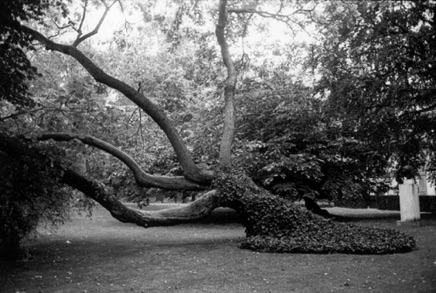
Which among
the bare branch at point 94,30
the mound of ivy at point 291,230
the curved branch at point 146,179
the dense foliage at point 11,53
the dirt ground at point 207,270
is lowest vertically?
the dirt ground at point 207,270

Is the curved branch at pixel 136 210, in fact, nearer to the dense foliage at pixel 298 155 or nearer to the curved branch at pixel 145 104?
the curved branch at pixel 145 104

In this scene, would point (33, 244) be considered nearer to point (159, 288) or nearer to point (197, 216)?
point (197, 216)

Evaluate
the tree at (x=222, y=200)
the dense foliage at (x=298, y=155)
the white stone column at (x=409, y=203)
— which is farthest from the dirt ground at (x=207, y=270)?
the dense foliage at (x=298, y=155)

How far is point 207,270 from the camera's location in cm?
964

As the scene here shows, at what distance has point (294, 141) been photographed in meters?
21.4

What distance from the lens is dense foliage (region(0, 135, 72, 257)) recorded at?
9523mm

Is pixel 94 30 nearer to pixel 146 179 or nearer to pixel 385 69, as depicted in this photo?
pixel 146 179

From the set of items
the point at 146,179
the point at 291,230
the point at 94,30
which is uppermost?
the point at 94,30

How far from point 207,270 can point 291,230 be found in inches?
172

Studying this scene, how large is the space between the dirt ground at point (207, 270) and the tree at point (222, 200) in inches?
30.8

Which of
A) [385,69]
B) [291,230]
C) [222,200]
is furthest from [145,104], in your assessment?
[385,69]

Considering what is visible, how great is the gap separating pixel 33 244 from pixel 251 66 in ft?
36.3

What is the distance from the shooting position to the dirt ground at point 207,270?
8.02 m

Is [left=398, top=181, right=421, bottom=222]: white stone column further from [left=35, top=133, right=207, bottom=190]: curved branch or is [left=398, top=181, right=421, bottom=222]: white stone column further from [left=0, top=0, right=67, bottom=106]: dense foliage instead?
[left=0, top=0, right=67, bottom=106]: dense foliage
